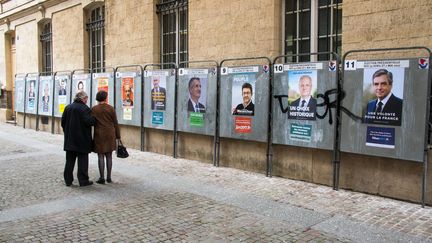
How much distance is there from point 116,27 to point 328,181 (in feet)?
27.5

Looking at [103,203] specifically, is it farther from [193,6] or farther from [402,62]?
[193,6]

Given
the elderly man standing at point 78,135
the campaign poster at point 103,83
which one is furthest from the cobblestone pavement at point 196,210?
the campaign poster at point 103,83

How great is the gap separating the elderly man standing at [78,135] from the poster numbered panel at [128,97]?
12.0 ft

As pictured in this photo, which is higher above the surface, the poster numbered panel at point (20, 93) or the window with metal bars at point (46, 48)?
the window with metal bars at point (46, 48)

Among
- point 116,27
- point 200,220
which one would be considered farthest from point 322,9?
point 116,27

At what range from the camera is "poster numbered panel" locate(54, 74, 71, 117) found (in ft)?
47.8

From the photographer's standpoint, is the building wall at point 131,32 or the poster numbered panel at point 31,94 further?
the poster numbered panel at point 31,94

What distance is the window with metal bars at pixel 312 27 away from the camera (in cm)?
772

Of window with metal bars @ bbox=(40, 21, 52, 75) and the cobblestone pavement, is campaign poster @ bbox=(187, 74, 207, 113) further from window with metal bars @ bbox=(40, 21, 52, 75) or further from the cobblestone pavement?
window with metal bars @ bbox=(40, 21, 52, 75)

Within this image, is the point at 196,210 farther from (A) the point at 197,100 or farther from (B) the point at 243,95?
(A) the point at 197,100

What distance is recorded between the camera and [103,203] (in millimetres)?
6453

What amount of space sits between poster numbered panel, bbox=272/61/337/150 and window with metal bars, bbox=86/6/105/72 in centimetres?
825

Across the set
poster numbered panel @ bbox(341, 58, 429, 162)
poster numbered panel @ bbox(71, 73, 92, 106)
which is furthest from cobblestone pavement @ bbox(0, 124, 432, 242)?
poster numbered panel @ bbox(71, 73, 92, 106)

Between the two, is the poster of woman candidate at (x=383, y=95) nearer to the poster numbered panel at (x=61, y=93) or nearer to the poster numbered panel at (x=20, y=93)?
the poster numbered panel at (x=61, y=93)
